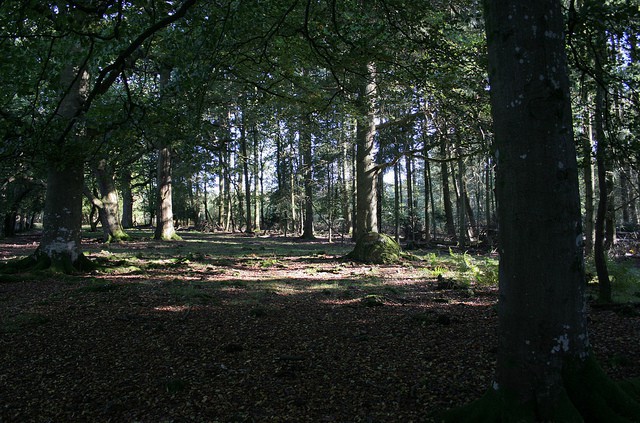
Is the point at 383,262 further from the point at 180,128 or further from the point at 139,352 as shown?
the point at 139,352

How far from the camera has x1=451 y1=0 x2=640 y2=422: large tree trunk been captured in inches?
97.5

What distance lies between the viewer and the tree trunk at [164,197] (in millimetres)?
Result: 22188

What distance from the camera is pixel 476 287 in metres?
8.87

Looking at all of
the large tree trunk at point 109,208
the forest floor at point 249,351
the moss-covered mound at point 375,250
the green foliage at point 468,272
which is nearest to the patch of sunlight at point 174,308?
the forest floor at point 249,351

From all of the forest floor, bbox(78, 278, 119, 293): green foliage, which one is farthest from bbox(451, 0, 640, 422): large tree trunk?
bbox(78, 278, 119, 293): green foliage

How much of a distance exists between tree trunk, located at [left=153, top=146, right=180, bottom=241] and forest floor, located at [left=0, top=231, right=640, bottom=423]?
13.8 meters

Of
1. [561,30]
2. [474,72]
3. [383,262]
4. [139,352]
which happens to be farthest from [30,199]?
[561,30]

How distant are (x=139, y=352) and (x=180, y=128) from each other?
12.4 ft

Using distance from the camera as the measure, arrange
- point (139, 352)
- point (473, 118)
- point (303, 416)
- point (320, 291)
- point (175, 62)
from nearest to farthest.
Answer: point (303, 416) → point (139, 352) → point (175, 62) → point (473, 118) → point (320, 291)

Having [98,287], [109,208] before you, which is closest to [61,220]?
[98,287]

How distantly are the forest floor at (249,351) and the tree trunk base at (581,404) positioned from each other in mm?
788

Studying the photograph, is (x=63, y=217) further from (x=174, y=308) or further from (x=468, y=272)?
(x=468, y=272)

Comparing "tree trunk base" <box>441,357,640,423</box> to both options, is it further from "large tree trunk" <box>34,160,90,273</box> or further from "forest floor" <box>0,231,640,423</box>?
"large tree trunk" <box>34,160,90,273</box>

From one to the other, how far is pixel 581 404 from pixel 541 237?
3.67 feet
